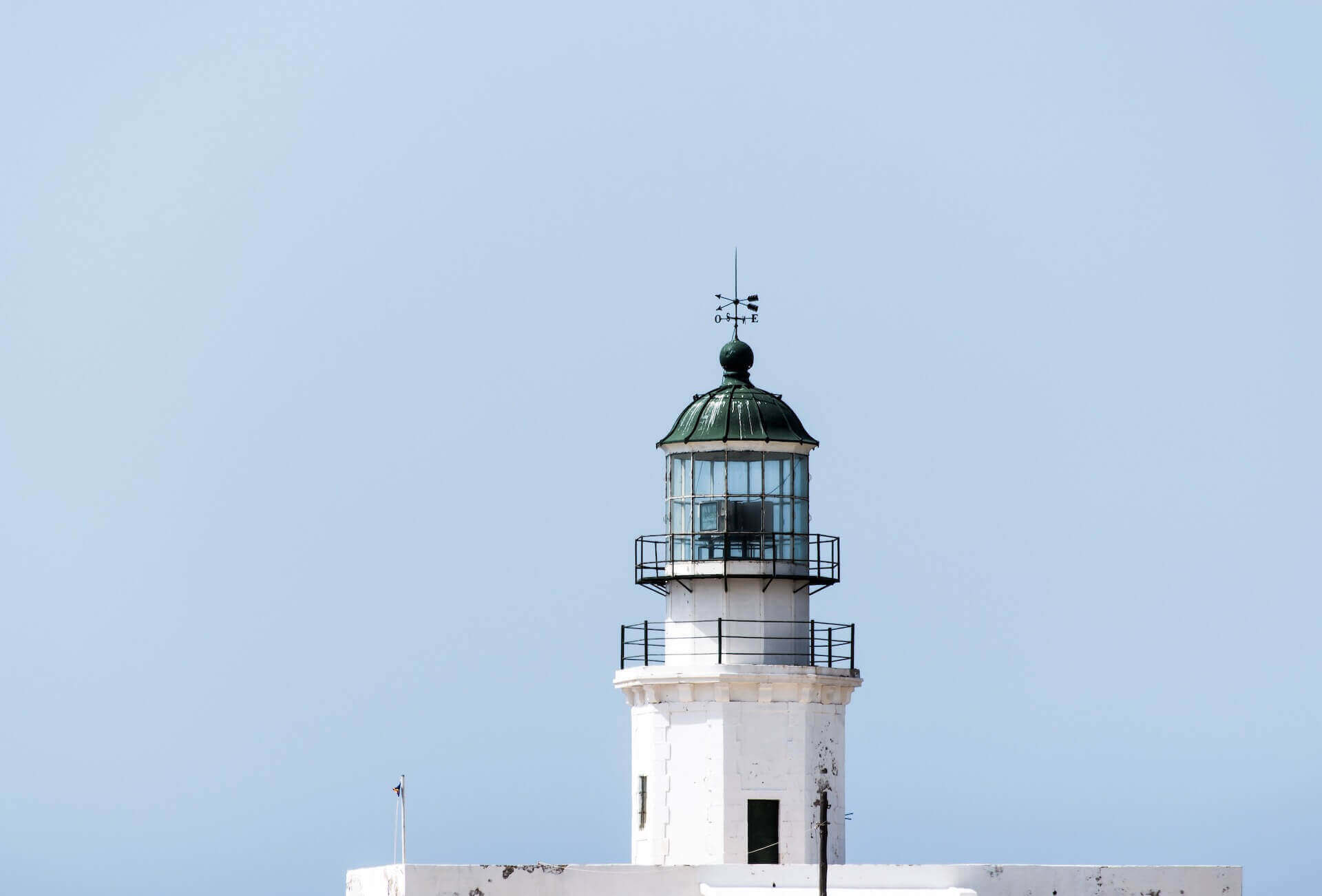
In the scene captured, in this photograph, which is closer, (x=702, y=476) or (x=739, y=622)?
(x=739, y=622)

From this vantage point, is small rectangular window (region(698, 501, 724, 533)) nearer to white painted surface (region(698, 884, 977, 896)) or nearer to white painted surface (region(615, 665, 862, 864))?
white painted surface (region(615, 665, 862, 864))

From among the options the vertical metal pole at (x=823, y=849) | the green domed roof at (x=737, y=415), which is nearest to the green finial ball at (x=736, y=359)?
the green domed roof at (x=737, y=415)

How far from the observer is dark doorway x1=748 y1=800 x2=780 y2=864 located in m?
39.2

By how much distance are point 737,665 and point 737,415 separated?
3.59 metres

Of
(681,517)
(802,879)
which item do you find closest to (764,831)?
(802,879)

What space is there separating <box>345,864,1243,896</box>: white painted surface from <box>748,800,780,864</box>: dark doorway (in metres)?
1.69

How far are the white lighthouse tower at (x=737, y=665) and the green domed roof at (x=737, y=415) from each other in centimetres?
3

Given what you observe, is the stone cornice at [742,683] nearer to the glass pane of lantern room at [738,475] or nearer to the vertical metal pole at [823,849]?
the glass pane of lantern room at [738,475]

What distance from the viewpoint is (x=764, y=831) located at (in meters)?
39.2

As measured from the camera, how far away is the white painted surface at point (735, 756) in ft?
129

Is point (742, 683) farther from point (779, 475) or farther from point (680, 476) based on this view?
point (680, 476)

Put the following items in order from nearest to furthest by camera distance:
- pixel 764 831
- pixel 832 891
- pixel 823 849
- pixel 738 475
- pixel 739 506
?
pixel 823 849
pixel 832 891
pixel 764 831
pixel 739 506
pixel 738 475

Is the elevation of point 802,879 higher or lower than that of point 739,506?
lower

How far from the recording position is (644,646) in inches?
1590
